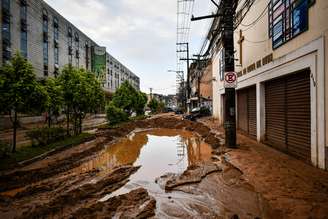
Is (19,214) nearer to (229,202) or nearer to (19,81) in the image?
(229,202)

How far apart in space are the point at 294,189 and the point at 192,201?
2.50 metres

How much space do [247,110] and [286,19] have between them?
7114 mm

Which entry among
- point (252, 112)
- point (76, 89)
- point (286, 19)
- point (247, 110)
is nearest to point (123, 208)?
point (286, 19)

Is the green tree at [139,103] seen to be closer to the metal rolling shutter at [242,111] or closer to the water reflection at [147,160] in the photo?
the metal rolling shutter at [242,111]

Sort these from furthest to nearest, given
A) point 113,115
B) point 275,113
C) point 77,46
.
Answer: point 77,46
point 113,115
point 275,113

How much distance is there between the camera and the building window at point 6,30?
27609 mm

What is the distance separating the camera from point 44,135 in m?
13.1

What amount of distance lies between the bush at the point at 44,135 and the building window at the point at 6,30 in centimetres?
1911

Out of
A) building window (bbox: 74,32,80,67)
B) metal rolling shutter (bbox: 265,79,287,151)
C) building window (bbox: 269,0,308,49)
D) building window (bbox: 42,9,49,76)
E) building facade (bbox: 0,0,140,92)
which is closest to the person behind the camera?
building window (bbox: 269,0,308,49)

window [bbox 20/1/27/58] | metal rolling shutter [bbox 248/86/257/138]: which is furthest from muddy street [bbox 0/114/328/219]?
window [bbox 20/1/27/58]

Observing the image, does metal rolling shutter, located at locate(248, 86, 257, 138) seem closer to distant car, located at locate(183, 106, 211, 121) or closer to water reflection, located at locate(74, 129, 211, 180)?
water reflection, located at locate(74, 129, 211, 180)

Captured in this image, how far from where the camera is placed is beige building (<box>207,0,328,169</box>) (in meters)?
7.11

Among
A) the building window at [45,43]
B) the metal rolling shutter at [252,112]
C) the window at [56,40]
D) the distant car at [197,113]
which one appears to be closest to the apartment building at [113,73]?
the window at [56,40]

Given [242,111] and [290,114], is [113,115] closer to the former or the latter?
[242,111]
